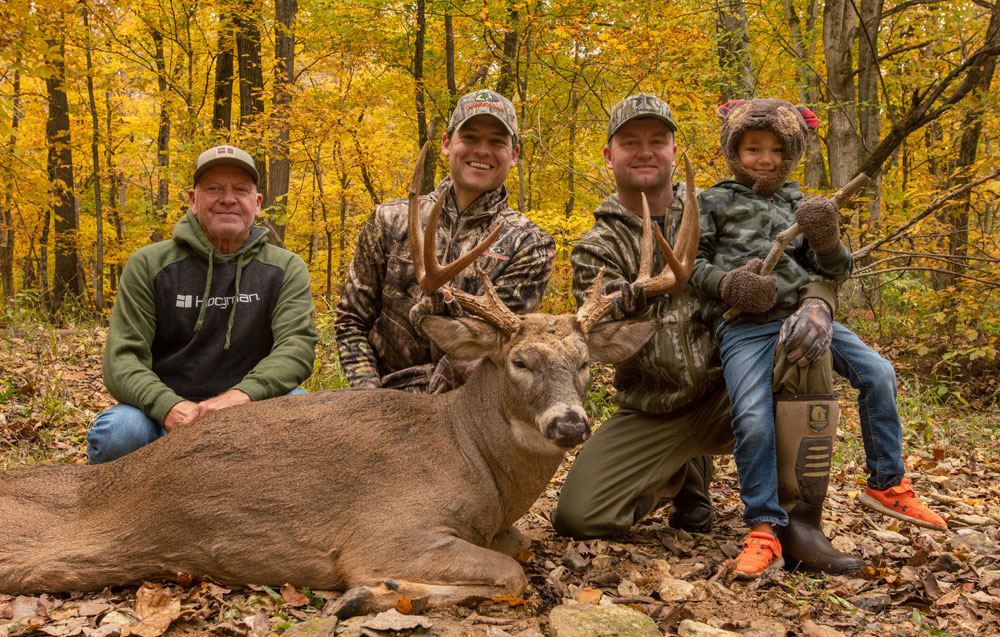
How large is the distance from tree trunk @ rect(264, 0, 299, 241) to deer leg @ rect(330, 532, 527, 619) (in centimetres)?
958

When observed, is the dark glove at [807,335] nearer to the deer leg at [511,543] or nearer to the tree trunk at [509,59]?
the deer leg at [511,543]

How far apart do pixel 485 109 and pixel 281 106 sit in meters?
8.33

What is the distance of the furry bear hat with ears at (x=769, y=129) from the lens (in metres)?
4.61

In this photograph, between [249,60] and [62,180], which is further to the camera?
[62,180]

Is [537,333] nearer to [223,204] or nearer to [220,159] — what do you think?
[223,204]

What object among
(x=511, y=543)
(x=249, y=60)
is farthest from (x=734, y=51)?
(x=511, y=543)

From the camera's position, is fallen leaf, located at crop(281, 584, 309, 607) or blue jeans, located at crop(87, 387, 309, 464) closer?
fallen leaf, located at crop(281, 584, 309, 607)

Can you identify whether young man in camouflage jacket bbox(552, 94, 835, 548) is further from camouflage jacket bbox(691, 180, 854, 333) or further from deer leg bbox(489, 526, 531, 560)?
deer leg bbox(489, 526, 531, 560)

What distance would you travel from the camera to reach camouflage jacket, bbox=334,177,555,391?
17.3ft

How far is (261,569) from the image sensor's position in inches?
148

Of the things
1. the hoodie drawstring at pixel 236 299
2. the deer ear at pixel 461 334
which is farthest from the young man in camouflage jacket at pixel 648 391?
the hoodie drawstring at pixel 236 299

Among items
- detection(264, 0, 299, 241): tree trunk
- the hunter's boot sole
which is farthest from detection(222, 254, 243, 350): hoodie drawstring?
detection(264, 0, 299, 241): tree trunk

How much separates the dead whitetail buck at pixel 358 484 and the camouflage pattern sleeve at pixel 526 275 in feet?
3.21

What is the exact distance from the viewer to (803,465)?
13.7 ft
